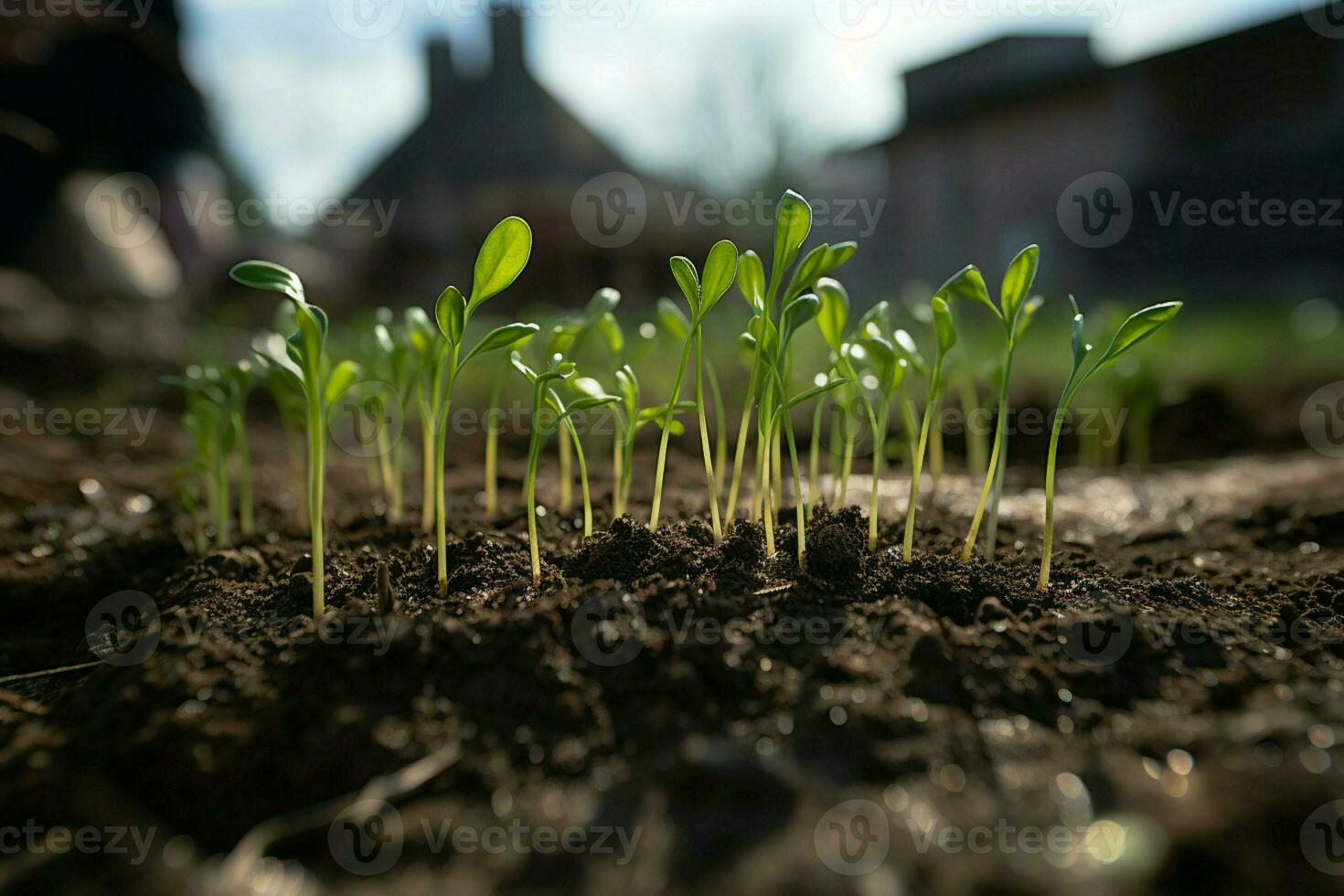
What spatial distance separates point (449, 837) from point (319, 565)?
633 mm

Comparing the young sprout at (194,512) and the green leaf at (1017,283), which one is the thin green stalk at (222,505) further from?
the green leaf at (1017,283)

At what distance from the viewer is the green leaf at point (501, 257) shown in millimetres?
1250

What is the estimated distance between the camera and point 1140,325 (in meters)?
1.28

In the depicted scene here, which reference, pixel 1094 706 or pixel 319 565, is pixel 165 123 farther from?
pixel 1094 706

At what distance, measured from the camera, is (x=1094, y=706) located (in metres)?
1.00

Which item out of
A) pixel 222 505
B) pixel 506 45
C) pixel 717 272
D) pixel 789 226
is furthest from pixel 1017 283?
pixel 506 45

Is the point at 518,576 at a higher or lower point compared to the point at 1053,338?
lower

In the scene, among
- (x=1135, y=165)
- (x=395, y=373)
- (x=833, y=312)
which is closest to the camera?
(x=833, y=312)

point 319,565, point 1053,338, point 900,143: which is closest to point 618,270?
point 1053,338

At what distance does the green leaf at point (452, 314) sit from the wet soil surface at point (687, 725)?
1.56 ft

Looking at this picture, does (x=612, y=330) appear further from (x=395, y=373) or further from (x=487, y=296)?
(x=395, y=373)

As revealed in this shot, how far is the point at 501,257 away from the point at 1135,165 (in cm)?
1194

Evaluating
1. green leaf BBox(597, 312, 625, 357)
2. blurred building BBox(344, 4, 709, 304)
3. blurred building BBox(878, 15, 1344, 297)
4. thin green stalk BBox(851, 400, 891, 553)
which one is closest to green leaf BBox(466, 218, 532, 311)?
green leaf BBox(597, 312, 625, 357)

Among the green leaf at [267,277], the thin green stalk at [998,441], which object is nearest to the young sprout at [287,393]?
the green leaf at [267,277]
